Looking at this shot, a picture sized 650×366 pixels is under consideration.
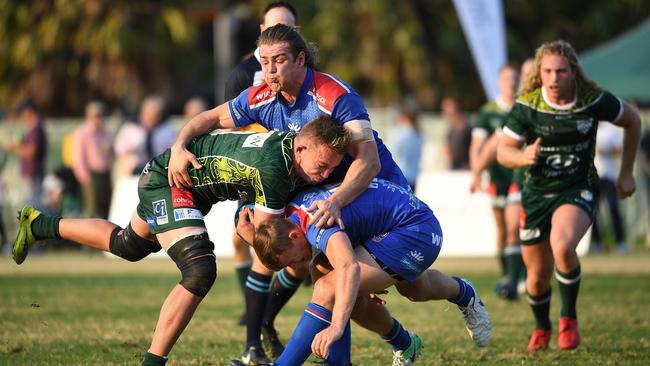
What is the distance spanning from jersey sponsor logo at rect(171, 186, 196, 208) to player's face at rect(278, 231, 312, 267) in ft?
2.25

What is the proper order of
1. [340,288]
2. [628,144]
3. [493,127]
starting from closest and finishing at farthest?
[340,288] → [628,144] → [493,127]

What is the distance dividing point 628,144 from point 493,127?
148 inches

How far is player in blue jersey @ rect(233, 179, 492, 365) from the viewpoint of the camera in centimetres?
527

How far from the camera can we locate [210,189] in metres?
5.94

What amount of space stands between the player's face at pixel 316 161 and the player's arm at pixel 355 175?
12 centimetres

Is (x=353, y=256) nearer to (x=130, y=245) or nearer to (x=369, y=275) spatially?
(x=369, y=275)

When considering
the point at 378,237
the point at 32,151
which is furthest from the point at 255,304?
the point at 32,151

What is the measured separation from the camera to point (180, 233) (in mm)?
5824

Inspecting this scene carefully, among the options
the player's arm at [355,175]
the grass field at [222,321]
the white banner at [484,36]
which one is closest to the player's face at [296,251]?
the player's arm at [355,175]

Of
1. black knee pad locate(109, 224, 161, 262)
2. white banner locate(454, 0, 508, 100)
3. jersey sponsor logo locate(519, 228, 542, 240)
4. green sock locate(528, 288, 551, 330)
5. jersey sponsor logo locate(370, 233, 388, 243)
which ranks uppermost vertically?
white banner locate(454, 0, 508, 100)

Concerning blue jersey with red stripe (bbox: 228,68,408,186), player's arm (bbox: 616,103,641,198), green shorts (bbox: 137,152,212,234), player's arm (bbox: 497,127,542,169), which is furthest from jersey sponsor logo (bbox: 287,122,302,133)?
player's arm (bbox: 616,103,641,198)

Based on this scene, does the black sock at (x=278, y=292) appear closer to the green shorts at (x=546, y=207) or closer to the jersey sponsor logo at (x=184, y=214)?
Result: the jersey sponsor logo at (x=184, y=214)

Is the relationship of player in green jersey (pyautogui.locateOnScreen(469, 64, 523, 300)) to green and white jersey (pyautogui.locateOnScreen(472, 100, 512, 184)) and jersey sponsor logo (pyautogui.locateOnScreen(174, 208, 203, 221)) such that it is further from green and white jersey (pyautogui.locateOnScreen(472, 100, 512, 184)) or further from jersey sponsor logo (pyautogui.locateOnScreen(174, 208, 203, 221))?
jersey sponsor logo (pyautogui.locateOnScreen(174, 208, 203, 221))

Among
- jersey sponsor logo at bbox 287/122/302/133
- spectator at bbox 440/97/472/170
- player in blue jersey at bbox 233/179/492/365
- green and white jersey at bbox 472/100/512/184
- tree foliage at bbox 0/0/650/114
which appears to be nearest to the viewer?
player in blue jersey at bbox 233/179/492/365
